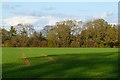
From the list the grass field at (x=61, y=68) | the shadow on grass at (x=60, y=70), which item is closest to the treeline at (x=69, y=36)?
the grass field at (x=61, y=68)

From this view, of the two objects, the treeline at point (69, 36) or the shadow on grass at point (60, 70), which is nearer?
the shadow on grass at point (60, 70)

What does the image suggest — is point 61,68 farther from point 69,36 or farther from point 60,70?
point 69,36

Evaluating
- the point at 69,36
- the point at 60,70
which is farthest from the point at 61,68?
the point at 69,36

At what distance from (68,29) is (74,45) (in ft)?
21.4

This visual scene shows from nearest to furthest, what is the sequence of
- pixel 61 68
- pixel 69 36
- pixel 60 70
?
pixel 60 70 → pixel 61 68 → pixel 69 36

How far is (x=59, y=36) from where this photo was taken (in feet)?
242

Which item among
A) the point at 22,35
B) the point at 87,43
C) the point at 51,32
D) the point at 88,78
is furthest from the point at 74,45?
the point at 88,78

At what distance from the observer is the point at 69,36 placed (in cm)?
7288

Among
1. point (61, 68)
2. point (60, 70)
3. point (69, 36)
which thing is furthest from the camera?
point (69, 36)

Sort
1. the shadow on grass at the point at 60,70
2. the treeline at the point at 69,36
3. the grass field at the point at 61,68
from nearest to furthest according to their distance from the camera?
1. the shadow on grass at the point at 60,70
2. the grass field at the point at 61,68
3. the treeline at the point at 69,36

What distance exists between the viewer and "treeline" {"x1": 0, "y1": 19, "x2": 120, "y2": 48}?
70.6 meters

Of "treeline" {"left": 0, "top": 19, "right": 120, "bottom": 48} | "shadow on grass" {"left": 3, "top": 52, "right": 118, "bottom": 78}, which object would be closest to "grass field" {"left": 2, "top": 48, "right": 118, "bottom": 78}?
"shadow on grass" {"left": 3, "top": 52, "right": 118, "bottom": 78}

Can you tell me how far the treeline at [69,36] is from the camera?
2778 inches

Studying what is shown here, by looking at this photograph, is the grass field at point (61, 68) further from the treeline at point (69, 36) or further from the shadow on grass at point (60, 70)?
the treeline at point (69, 36)
